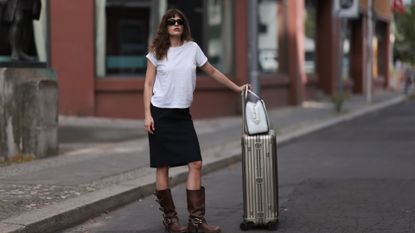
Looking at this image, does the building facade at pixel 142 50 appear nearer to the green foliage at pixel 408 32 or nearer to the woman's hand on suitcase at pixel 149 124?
the woman's hand on suitcase at pixel 149 124

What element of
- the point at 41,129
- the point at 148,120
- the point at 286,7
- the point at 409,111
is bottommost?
the point at 409,111

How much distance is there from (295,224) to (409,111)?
1872cm

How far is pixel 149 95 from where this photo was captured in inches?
230

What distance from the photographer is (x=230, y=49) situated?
18609mm

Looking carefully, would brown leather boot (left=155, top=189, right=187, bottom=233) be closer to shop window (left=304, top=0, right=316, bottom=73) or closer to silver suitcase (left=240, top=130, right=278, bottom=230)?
silver suitcase (left=240, top=130, right=278, bottom=230)

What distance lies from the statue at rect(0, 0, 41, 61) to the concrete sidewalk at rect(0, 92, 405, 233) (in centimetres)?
176

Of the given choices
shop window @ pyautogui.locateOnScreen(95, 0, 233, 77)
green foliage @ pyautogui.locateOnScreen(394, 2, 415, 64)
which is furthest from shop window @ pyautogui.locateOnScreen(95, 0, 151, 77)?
green foliage @ pyautogui.locateOnScreen(394, 2, 415, 64)

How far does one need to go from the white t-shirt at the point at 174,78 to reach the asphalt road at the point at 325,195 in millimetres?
1355

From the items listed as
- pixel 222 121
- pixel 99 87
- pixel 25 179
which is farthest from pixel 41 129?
pixel 222 121

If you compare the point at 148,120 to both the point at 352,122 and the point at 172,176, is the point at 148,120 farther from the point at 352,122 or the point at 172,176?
the point at 352,122

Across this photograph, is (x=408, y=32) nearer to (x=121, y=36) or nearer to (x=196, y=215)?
(x=121, y=36)

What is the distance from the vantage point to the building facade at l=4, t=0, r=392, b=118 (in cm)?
1589

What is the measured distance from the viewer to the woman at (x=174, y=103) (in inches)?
228

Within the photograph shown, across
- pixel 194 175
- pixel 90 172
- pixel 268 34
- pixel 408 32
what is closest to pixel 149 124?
pixel 194 175
